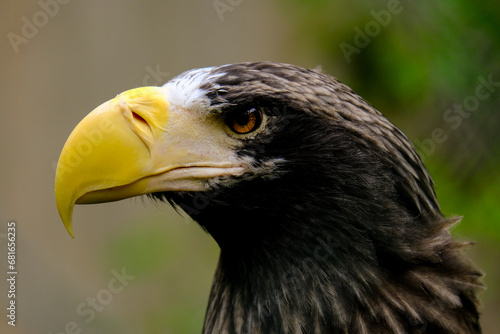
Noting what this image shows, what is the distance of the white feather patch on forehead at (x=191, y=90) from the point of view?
1.95m

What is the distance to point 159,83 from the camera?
213 inches

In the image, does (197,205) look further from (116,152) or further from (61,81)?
(61,81)

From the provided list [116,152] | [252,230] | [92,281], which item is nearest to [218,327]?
[252,230]

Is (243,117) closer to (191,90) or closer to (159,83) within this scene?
(191,90)

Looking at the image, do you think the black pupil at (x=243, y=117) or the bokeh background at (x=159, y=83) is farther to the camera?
the bokeh background at (x=159, y=83)

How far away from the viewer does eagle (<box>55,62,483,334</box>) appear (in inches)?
74.5

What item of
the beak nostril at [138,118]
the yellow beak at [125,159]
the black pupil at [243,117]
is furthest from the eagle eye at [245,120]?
the beak nostril at [138,118]

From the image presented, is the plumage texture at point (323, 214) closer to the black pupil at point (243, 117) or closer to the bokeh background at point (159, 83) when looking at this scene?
the black pupil at point (243, 117)

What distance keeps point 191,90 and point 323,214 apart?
59 cm

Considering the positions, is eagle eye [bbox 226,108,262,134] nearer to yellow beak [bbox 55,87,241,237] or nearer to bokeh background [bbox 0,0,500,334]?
yellow beak [bbox 55,87,241,237]

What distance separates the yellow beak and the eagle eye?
13 cm

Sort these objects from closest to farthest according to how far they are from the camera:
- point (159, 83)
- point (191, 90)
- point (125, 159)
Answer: point (125, 159) < point (191, 90) < point (159, 83)

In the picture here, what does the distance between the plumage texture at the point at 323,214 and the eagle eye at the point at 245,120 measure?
21 mm

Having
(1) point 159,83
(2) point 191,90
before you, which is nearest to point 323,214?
(2) point 191,90
